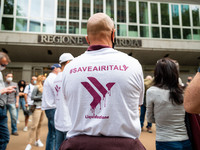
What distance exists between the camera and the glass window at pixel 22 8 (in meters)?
14.9

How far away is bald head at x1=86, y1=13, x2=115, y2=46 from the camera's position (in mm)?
1402

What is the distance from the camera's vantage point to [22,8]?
1498 cm

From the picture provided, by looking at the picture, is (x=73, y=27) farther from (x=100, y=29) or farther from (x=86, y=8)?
(x=100, y=29)

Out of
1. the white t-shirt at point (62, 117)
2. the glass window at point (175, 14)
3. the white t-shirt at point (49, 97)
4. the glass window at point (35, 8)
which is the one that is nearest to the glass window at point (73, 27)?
the glass window at point (35, 8)

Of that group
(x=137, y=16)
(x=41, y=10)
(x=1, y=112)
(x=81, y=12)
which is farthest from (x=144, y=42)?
(x=1, y=112)

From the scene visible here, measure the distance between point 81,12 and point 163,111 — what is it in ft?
49.6

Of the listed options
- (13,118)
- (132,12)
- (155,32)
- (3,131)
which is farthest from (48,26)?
(3,131)

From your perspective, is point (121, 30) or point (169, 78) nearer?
point (169, 78)

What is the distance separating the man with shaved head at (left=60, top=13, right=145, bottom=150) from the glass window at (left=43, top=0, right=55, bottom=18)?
50.8 feet

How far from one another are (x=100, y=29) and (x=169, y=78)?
1.32m

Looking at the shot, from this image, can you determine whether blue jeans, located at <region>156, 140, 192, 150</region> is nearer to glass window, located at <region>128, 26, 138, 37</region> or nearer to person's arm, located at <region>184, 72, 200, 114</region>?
person's arm, located at <region>184, 72, 200, 114</region>

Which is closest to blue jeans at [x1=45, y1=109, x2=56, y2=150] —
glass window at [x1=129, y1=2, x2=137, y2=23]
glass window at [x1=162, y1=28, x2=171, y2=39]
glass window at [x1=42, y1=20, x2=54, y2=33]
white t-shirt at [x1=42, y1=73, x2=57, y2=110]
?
white t-shirt at [x1=42, y1=73, x2=57, y2=110]

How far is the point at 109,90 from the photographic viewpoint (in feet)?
3.99

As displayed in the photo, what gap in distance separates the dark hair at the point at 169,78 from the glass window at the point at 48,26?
14131 millimetres
